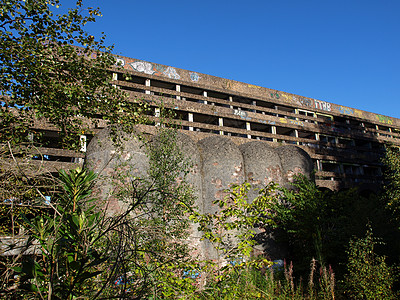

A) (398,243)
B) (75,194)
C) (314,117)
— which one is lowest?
(398,243)

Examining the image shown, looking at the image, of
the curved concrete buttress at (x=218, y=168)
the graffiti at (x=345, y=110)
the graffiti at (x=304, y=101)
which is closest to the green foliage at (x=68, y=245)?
the curved concrete buttress at (x=218, y=168)

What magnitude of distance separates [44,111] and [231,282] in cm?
578

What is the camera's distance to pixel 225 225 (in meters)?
5.18

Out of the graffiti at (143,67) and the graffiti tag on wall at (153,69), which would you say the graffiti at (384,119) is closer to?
the graffiti tag on wall at (153,69)

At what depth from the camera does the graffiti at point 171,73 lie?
31702 millimetres

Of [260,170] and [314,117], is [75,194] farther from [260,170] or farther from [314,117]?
[314,117]

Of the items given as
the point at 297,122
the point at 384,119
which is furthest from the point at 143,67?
the point at 384,119

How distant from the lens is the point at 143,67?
30297mm

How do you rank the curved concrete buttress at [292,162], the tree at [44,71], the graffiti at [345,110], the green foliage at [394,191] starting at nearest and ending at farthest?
the tree at [44,71], the green foliage at [394,191], the curved concrete buttress at [292,162], the graffiti at [345,110]

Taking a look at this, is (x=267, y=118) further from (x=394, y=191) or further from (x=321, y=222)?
(x=321, y=222)

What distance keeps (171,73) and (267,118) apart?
41.3 feet

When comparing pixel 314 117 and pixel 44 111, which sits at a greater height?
pixel 314 117

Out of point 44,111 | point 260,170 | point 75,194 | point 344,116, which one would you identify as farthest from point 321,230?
point 344,116

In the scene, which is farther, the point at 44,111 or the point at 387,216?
the point at 387,216
